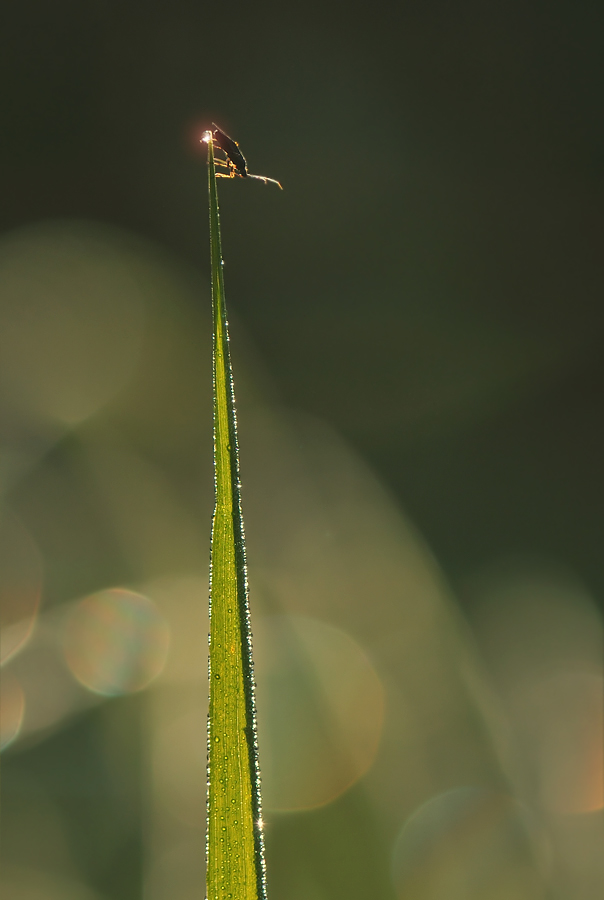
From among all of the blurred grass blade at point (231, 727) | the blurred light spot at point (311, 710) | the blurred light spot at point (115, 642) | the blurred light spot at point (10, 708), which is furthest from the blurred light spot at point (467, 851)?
the blurred grass blade at point (231, 727)

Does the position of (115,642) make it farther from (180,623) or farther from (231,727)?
(231,727)

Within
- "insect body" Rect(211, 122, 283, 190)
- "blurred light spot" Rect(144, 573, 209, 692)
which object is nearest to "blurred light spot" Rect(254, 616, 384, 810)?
"blurred light spot" Rect(144, 573, 209, 692)

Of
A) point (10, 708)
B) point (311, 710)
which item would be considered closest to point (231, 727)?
point (311, 710)

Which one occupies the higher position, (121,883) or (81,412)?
(81,412)

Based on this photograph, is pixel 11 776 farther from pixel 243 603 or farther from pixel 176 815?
pixel 243 603

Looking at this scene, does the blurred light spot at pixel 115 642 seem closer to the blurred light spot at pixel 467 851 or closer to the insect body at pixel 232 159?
the blurred light spot at pixel 467 851

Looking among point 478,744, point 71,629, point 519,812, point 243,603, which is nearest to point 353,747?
point 478,744
